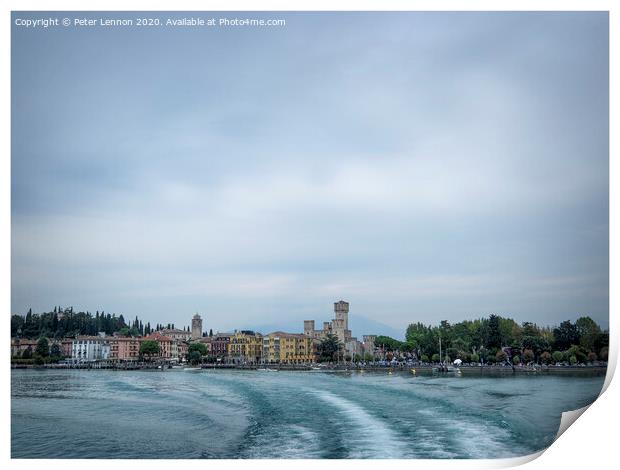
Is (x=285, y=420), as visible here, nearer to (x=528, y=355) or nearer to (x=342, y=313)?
(x=342, y=313)

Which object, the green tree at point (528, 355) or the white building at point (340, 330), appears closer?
the white building at point (340, 330)

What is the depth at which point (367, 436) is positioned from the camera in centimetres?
654

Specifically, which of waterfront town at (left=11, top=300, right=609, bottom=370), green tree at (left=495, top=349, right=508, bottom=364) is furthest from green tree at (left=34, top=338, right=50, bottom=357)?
green tree at (left=495, top=349, right=508, bottom=364)

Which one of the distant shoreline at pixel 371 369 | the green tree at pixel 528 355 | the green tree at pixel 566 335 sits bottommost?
the distant shoreline at pixel 371 369

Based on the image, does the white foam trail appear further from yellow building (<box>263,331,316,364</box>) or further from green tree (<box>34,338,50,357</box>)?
yellow building (<box>263,331,316,364</box>)

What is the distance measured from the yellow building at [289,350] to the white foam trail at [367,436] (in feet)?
32.6

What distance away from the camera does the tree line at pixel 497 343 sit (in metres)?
10.8

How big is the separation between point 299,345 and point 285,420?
11.1 m

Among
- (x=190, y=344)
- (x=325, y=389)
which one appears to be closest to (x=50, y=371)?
(x=190, y=344)

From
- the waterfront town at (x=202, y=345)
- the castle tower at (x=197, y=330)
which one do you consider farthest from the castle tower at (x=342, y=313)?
the castle tower at (x=197, y=330)

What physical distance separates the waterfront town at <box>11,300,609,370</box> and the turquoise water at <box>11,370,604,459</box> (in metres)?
0.76

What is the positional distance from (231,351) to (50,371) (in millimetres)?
7354

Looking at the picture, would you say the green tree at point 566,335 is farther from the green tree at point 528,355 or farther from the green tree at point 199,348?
the green tree at point 199,348

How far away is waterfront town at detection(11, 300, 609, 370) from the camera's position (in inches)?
396
